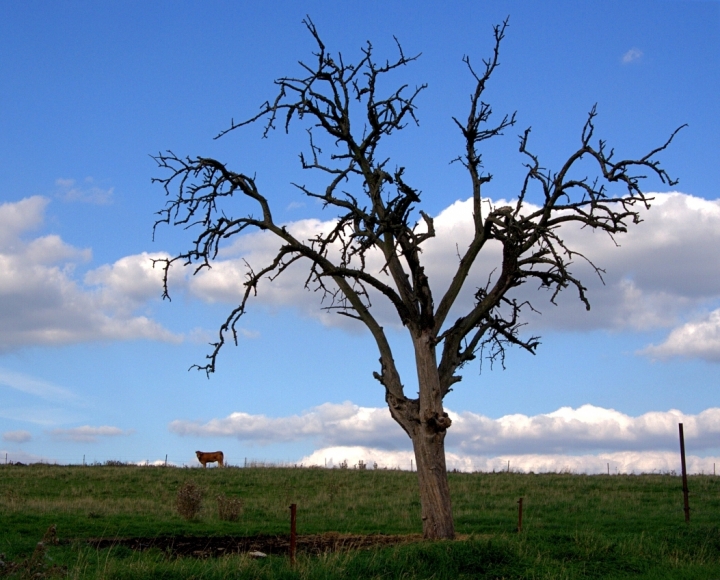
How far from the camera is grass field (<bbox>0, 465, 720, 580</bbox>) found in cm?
1199

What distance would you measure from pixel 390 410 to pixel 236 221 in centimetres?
542

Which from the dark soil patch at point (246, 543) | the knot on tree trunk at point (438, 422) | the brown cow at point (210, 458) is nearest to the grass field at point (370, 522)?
the dark soil patch at point (246, 543)

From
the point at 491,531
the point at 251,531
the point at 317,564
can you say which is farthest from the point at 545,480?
the point at 317,564

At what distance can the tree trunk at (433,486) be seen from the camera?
1584 centimetres

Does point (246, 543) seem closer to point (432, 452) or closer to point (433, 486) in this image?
point (433, 486)

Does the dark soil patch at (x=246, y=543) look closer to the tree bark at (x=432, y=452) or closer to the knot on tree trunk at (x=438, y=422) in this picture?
the tree bark at (x=432, y=452)

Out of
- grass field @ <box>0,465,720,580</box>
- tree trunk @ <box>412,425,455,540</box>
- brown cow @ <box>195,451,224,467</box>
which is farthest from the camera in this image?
brown cow @ <box>195,451,224,467</box>

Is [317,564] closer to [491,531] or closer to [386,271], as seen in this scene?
[386,271]

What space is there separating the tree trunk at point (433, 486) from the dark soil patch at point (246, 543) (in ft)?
1.64

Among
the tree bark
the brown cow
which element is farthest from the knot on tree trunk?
the brown cow

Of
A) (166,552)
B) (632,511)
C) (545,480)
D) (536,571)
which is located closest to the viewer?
(536,571)

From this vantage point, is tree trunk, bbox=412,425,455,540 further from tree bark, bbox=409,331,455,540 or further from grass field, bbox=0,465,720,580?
grass field, bbox=0,465,720,580

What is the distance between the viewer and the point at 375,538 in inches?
676

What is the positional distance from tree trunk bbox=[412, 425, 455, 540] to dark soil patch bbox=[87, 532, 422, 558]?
50 cm
